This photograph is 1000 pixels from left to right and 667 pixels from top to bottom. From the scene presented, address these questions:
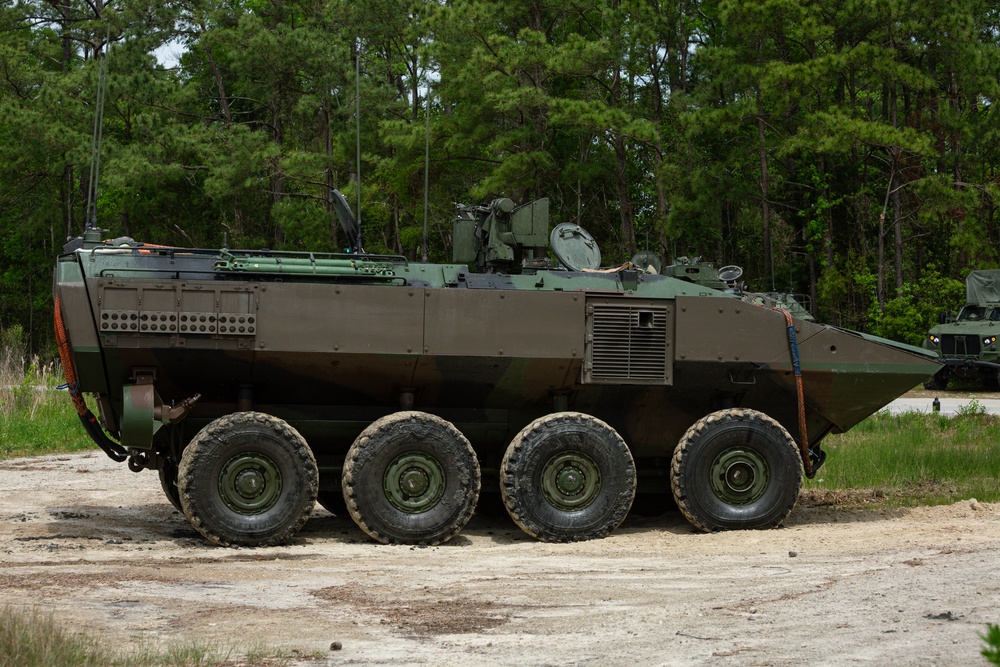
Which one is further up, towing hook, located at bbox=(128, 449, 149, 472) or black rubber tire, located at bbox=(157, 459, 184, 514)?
towing hook, located at bbox=(128, 449, 149, 472)

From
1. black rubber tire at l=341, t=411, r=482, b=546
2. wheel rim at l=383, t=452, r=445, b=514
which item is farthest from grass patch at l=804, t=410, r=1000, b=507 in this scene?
wheel rim at l=383, t=452, r=445, b=514

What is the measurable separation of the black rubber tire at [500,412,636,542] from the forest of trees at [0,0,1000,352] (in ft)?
53.5

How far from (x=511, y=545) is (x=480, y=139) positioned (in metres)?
19.0

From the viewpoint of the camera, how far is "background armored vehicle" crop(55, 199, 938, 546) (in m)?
9.43

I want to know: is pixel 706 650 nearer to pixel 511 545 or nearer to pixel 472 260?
pixel 511 545

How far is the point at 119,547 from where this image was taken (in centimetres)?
937

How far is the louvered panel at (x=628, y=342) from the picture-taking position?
1009 cm

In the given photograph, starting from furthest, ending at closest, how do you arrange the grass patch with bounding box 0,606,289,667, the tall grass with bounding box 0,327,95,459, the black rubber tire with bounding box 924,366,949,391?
the black rubber tire with bounding box 924,366,949,391, the tall grass with bounding box 0,327,95,459, the grass patch with bounding box 0,606,289,667

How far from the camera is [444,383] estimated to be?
9977 millimetres

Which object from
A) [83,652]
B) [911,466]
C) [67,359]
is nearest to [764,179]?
[911,466]

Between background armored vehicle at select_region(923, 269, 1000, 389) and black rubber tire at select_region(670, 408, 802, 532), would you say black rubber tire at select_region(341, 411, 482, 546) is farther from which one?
background armored vehicle at select_region(923, 269, 1000, 389)

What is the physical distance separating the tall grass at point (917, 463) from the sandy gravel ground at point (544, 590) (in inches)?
47.6

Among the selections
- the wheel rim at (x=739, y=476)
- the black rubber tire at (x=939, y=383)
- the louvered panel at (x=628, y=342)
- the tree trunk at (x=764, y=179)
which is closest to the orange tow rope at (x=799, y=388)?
the wheel rim at (x=739, y=476)

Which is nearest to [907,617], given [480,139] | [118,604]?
[118,604]
